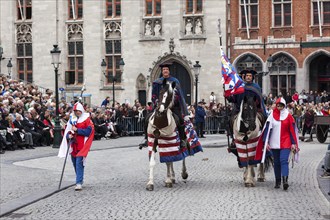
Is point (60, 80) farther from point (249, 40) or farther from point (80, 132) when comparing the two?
point (80, 132)

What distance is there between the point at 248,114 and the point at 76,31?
114ft

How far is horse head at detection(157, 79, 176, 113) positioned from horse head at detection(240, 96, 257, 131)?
56.1 inches

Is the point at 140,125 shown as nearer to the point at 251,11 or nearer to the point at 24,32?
the point at 251,11

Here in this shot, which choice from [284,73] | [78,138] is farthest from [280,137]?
[284,73]

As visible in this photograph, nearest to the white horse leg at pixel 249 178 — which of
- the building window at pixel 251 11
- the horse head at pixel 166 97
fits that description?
the horse head at pixel 166 97

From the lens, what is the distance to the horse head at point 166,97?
14.0 m

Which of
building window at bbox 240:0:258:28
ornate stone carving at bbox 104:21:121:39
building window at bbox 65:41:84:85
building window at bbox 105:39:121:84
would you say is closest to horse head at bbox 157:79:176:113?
building window at bbox 240:0:258:28

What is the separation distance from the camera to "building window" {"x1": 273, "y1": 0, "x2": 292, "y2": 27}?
43.6 m

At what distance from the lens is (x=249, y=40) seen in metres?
44.2

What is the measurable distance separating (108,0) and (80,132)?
33899 millimetres

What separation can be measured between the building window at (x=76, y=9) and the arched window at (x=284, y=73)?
44.5 feet

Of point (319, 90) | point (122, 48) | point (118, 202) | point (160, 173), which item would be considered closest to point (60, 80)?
point (122, 48)

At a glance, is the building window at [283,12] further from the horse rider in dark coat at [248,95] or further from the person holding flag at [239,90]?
the horse rider in dark coat at [248,95]

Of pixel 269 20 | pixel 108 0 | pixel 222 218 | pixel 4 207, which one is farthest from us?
pixel 108 0
